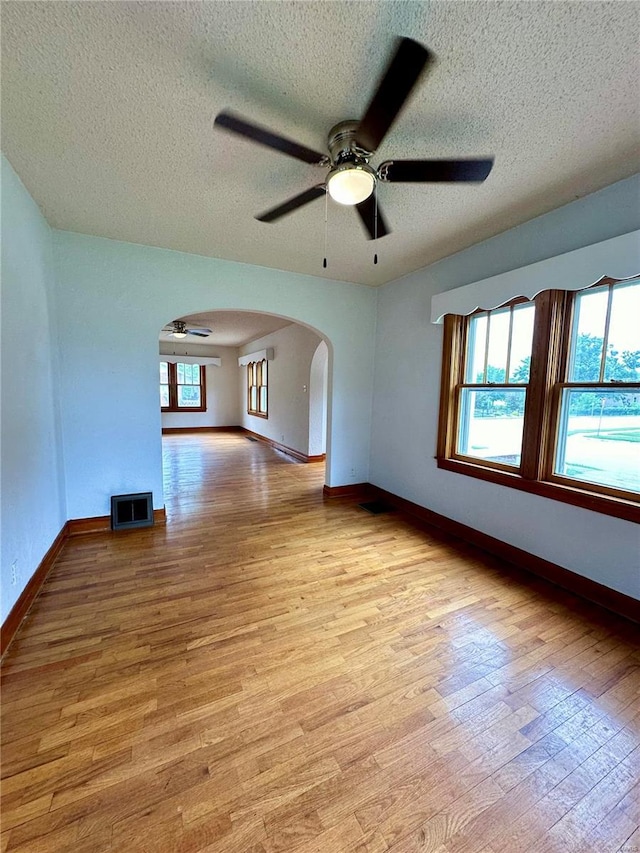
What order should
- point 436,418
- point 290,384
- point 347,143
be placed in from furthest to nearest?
point 290,384
point 436,418
point 347,143

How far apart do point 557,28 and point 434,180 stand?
593 mm

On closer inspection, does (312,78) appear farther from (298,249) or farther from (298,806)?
(298,806)

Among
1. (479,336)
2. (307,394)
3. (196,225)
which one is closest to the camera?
(196,225)

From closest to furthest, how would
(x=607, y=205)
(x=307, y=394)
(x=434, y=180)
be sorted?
(x=434, y=180) < (x=607, y=205) < (x=307, y=394)

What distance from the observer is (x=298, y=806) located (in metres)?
1.14

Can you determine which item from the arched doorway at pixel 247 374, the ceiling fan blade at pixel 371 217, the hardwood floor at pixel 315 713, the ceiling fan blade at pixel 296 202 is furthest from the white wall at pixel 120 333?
the ceiling fan blade at pixel 371 217

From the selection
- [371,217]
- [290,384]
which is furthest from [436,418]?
[290,384]

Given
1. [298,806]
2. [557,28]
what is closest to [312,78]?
[557,28]

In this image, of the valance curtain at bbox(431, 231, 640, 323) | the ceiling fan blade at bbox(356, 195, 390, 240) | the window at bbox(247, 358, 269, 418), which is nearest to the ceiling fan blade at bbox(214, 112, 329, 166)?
the ceiling fan blade at bbox(356, 195, 390, 240)

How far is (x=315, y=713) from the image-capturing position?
1474 millimetres

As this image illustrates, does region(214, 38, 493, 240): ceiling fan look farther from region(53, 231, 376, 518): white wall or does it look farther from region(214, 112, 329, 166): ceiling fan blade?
region(53, 231, 376, 518): white wall

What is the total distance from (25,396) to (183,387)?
8.02 meters

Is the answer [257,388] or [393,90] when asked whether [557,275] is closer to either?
[393,90]

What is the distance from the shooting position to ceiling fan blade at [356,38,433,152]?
41.9 inches
